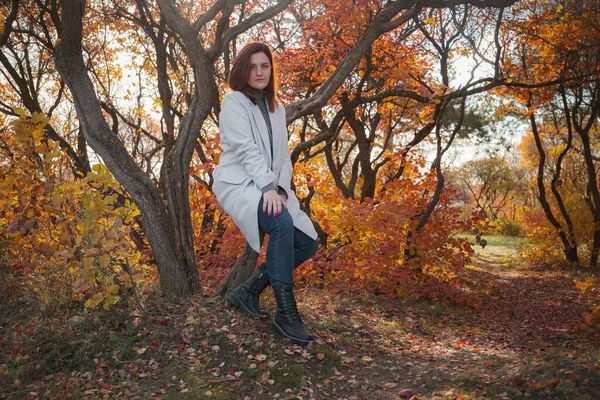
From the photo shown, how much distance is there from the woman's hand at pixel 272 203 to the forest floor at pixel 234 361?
847 millimetres

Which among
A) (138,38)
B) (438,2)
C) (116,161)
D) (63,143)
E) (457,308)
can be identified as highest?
(138,38)

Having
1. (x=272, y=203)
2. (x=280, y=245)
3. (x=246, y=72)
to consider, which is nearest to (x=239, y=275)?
(x=280, y=245)

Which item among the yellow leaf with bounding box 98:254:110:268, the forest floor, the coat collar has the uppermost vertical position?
the coat collar

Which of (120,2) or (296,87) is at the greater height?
(120,2)

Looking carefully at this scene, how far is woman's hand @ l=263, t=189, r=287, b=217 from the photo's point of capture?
297 cm

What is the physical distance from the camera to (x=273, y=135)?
3.33 meters

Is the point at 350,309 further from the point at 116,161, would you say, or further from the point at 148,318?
the point at 116,161

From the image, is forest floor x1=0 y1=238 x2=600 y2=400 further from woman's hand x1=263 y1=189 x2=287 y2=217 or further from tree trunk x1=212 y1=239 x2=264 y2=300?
woman's hand x1=263 y1=189 x2=287 y2=217

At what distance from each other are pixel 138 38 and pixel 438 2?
564 cm

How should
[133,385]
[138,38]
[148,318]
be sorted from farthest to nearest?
[138,38] → [148,318] → [133,385]

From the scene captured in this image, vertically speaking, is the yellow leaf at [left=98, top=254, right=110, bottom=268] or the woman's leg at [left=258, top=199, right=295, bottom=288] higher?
the woman's leg at [left=258, top=199, right=295, bottom=288]

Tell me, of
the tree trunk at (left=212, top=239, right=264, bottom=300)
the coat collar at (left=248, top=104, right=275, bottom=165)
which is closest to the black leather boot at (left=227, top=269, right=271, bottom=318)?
the tree trunk at (left=212, top=239, right=264, bottom=300)

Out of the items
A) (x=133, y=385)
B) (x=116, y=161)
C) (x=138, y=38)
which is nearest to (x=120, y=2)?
(x=138, y=38)

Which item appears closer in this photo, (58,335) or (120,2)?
(58,335)
